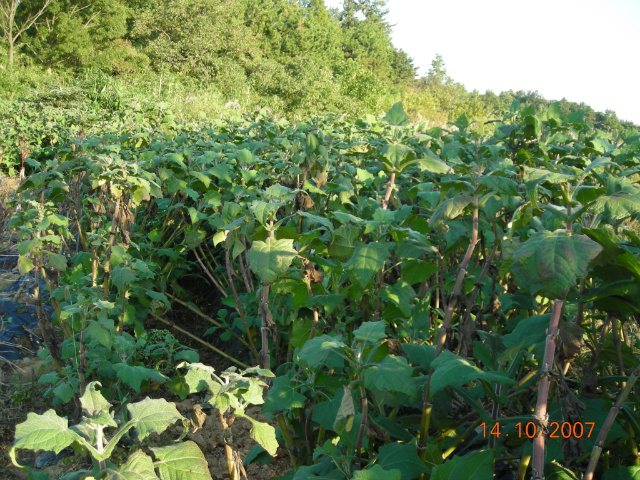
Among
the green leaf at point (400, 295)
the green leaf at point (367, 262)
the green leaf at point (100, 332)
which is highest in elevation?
the green leaf at point (367, 262)

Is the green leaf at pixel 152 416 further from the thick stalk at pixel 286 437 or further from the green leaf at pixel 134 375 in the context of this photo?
the green leaf at pixel 134 375

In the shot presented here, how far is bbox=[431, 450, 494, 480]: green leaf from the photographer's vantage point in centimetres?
139

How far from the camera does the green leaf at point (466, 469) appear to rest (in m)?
1.39

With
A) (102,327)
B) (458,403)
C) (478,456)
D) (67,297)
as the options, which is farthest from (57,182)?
(478,456)

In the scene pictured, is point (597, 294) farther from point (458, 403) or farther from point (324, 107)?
point (324, 107)

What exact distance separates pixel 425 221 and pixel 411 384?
2.90 feet

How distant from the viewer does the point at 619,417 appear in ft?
5.28

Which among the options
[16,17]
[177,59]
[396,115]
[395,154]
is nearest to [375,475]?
[395,154]

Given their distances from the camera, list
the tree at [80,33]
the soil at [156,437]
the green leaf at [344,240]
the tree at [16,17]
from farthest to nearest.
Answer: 1. the tree at [80,33]
2. the tree at [16,17]
3. the soil at [156,437]
4. the green leaf at [344,240]

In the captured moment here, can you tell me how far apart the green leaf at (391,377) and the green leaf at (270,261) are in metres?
0.43

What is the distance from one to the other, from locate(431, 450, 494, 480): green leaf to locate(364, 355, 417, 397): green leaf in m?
0.21

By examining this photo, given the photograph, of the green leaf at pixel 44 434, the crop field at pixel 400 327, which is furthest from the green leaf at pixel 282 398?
the green leaf at pixel 44 434

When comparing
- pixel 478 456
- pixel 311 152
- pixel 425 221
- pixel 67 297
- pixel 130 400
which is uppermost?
pixel 311 152

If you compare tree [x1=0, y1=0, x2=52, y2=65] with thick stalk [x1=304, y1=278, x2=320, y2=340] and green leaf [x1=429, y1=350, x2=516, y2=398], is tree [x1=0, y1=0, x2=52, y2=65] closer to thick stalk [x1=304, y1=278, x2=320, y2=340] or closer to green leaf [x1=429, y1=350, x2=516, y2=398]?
thick stalk [x1=304, y1=278, x2=320, y2=340]
